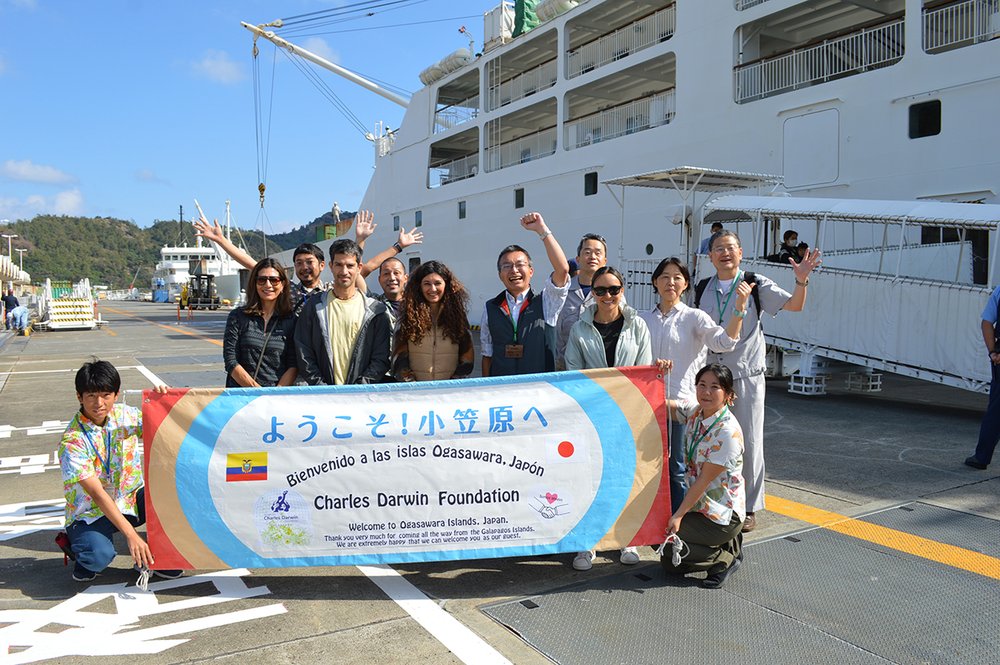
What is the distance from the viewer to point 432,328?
14.3 feet

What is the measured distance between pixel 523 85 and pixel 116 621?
21410mm

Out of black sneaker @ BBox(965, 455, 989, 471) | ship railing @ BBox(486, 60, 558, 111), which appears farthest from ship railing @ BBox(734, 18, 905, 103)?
black sneaker @ BBox(965, 455, 989, 471)

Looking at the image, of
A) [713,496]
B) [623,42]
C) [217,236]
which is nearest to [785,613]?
[713,496]

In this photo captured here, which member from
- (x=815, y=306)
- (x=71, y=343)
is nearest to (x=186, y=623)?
(x=815, y=306)

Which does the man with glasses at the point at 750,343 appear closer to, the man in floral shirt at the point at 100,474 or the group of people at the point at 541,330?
the group of people at the point at 541,330

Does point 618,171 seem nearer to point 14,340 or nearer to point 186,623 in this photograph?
point 186,623

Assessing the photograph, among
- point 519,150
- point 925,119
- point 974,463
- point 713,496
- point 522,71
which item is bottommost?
point 974,463

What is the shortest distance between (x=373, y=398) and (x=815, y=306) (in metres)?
7.96

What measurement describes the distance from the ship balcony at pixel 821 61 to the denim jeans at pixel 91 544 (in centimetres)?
1314

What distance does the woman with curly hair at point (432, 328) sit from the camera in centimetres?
A: 430

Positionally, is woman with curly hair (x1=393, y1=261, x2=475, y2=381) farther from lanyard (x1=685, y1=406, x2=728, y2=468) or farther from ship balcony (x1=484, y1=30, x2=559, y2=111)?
ship balcony (x1=484, y1=30, x2=559, y2=111)

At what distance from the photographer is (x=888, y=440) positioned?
6.98 metres

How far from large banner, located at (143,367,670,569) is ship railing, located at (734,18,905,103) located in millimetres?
11548

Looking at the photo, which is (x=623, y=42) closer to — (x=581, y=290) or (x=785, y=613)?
(x=581, y=290)
